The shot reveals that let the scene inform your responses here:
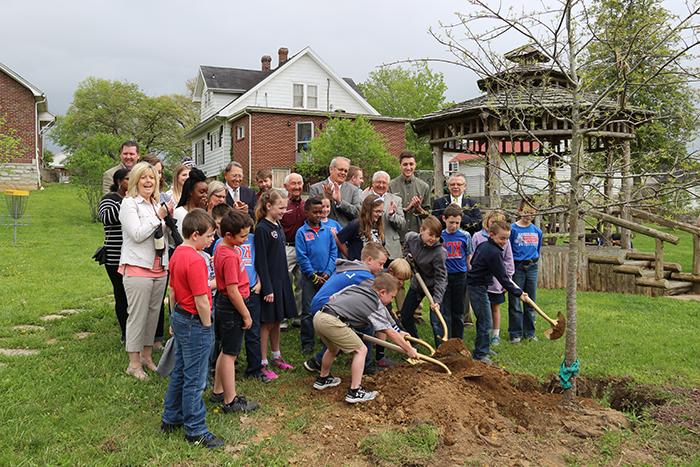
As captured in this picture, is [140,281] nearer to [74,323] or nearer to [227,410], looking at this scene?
[227,410]

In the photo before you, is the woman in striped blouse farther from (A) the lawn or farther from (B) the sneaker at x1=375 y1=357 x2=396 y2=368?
(B) the sneaker at x1=375 y1=357 x2=396 y2=368

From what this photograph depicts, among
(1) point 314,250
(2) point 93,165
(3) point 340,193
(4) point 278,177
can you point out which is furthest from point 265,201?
(4) point 278,177

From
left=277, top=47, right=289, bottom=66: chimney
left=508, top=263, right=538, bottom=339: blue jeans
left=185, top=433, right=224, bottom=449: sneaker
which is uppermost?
left=277, top=47, right=289, bottom=66: chimney

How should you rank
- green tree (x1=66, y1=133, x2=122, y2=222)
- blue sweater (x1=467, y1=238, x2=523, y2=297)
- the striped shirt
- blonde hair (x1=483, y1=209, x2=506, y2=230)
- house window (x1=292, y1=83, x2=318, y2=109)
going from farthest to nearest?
house window (x1=292, y1=83, x2=318, y2=109), green tree (x1=66, y1=133, x2=122, y2=222), blonde hair (x1=483, y1=209, x2=506, y2=230), blue sweater (x1=467, y1=238, x2=523, y2=297), the striped shirt

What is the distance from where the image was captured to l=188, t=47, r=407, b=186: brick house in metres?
27.4

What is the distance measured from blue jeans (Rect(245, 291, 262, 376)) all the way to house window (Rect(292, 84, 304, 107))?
2564cm

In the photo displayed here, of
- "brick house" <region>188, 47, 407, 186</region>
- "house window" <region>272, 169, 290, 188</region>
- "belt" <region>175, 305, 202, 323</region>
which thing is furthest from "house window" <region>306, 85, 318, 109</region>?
"belt" <region>175, 305, 202, 323</region>

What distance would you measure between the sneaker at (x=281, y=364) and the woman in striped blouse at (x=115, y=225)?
158 centimetres

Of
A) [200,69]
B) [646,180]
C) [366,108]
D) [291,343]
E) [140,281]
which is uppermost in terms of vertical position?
[200,69]

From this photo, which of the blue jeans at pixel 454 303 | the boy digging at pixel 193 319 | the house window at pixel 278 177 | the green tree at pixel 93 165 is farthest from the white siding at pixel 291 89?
the boy digging at pixel 193 319

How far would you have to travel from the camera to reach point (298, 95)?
97.7 feet

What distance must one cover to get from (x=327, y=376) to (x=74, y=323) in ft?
12.4

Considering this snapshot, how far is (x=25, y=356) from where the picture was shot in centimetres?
567

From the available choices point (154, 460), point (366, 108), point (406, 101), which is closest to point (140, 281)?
point (154, 460)
